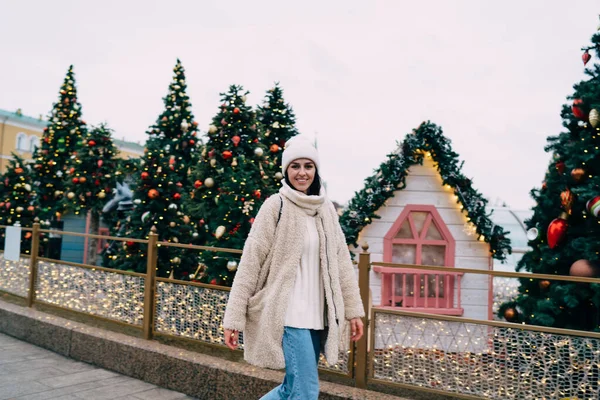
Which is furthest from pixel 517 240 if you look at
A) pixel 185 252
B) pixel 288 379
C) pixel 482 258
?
pixel 288 379

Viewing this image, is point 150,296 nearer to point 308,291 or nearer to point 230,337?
point 230,337

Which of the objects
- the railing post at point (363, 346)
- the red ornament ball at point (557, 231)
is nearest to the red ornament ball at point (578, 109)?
the red ornament ball at point (557, 231)

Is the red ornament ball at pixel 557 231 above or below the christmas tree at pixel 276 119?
below

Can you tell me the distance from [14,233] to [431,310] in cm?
644

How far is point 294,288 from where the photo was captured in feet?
8.70

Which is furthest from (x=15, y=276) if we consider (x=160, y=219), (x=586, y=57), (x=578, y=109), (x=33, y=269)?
(x=586, y=57)

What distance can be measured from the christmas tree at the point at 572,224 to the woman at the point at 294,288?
3.67m

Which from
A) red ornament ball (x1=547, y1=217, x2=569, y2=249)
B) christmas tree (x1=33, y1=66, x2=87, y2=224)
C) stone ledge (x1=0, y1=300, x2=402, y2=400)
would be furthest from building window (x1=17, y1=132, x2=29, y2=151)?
red ornament ball (x1=547, y1=217, x2=569, y2=249)

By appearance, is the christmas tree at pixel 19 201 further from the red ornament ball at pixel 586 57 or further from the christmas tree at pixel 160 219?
the red ornament ball at pixel 586 57

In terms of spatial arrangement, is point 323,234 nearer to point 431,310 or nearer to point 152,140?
point 431,310

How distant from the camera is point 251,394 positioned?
13.5 ft

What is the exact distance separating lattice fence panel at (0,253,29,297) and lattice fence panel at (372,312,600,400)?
5572 mm

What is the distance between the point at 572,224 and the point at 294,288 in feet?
15.5

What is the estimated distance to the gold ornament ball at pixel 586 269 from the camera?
5227mm
